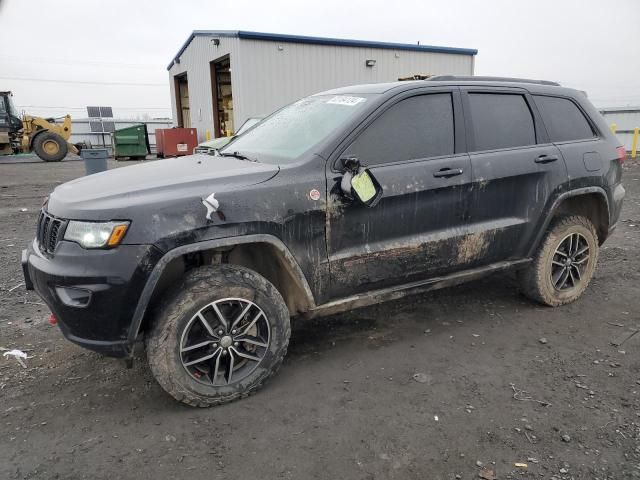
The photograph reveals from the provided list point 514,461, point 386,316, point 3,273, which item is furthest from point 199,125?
point 514,461

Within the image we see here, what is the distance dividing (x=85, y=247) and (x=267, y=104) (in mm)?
15620

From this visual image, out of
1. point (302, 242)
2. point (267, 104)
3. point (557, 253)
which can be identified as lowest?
point (557, 253)

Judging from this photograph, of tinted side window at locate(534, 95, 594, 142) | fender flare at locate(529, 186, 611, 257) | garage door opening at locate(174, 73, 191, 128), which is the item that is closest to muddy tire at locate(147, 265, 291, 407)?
fender flare at locate(529, 186, 611, 257)

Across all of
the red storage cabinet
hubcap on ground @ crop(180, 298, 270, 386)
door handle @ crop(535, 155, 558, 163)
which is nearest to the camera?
hubcap on ground @ crop(180, 298, 270, 386)

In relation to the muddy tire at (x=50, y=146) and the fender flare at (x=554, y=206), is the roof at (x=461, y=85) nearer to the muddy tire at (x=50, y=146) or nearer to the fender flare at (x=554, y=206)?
the fender flare at (x=554, y=206)

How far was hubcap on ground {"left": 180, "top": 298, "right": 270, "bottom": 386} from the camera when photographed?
2.71m

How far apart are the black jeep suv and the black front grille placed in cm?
2

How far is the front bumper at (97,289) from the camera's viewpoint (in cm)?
242

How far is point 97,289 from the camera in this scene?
7.95 ft

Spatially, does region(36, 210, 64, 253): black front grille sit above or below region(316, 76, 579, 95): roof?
below

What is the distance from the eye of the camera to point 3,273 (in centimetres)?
513

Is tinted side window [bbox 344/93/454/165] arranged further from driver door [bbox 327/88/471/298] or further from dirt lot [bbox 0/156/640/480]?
dirt lot [bbox 0/156/640/480]

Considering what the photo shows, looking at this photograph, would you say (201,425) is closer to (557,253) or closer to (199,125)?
(557,253)

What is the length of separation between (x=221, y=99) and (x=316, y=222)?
19295 millimetres
